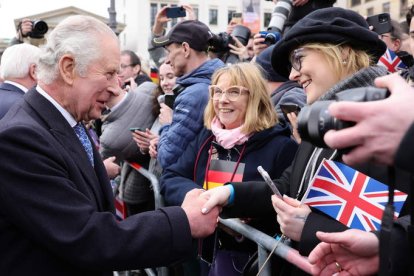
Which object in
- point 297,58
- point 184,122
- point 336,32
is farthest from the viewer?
point 184,122

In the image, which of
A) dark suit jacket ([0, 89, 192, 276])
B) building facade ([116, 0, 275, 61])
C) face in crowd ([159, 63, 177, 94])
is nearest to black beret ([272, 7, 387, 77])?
dark suit jacket ([0, 89, 192, 276])

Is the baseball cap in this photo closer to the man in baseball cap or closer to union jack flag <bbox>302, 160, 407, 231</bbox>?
the man in baseball cap

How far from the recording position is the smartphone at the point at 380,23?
3676mm

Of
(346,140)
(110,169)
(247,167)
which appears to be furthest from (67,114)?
(110,169)

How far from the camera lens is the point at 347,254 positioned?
62.8 inches

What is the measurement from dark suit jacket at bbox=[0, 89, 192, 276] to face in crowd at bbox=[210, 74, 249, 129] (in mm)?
1179

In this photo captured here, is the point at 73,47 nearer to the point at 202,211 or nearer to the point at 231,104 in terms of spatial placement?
the point at 202,211

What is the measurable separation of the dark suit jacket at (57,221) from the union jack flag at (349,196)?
1.86 feet

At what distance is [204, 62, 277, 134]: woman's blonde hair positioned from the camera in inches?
119

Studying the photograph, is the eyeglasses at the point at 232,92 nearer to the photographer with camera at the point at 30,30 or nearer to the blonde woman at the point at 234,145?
the blonde woman at the point at 234,145

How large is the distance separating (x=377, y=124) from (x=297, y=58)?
137 cm

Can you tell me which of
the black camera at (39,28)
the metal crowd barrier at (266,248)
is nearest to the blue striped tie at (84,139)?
the metal crowd barrier at (266,248)

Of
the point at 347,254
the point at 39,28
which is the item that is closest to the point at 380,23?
the point at 347,254

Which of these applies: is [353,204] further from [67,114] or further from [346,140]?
[67,114]
